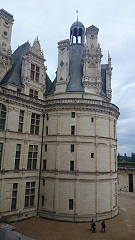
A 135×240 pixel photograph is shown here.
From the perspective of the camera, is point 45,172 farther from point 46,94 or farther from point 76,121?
point 46,94

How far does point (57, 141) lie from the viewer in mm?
29250

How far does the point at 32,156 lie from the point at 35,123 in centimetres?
486

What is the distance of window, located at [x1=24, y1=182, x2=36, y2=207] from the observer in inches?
1091

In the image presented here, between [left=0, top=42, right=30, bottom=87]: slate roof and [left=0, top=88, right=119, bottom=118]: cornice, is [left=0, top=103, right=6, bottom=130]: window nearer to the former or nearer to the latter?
[left=0, top=88, right=119, bottom=118]: cornice

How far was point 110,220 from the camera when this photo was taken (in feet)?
91.8

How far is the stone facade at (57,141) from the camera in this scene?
86.9 feet

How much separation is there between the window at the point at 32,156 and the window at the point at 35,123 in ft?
7.23

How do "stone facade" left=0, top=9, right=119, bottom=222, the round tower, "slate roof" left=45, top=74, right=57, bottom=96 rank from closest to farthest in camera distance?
"stone facade" left=0, top=9, right=119, bottom=222 < the round tower < "slate roof" left=45, top=74, right=57, bottom=96

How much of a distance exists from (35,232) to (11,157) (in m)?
9.28

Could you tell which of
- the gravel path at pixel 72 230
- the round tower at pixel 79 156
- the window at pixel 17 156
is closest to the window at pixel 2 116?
the window at pixel 17 156

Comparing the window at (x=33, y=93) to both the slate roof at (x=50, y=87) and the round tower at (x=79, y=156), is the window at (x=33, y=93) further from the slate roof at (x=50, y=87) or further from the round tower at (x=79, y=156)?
the slate roof at (x=50, y=87)

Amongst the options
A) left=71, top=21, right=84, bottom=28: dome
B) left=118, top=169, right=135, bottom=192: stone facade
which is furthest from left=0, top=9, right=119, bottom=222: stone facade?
left=118, top=169, right=135, bottom=192: stone facade

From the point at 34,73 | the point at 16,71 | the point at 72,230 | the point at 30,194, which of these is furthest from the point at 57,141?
the point at 16,71

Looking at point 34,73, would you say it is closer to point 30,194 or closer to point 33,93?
point 33,93
